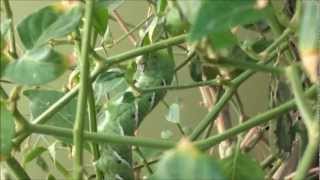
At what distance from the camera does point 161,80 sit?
0.49 metres

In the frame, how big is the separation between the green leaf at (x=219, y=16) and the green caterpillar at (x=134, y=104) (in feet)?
0.68

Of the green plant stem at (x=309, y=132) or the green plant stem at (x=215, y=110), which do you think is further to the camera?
the green plant stem at (x=215, y=110)

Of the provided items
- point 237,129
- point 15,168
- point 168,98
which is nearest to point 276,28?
point 237,129

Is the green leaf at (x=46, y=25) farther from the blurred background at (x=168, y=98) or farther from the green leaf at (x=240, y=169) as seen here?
the blurred background at (x=168, y=98)

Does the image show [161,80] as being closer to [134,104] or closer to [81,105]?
[134,104]

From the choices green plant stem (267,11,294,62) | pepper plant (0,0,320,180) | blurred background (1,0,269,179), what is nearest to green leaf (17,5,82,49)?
pepper plant (0,0,320,180)

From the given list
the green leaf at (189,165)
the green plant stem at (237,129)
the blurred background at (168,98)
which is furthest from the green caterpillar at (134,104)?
the blurred background at (168,98)

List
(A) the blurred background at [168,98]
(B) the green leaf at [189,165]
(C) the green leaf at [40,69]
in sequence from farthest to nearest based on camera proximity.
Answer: (A) the blurred background at [168,98] → (C) the green leaf at [40,69] → (B) the green leaf at [189,165]

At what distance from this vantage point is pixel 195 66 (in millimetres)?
529

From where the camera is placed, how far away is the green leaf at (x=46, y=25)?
1.09ft

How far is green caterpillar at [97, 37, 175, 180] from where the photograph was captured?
1.46ft

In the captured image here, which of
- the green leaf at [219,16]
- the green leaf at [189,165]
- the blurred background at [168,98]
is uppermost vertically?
the green leaf at [219,16]

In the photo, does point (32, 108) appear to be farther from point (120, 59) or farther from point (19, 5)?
point (19, 5)

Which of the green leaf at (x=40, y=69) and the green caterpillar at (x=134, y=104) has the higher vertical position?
the green leaf at (x=40, y=69)
